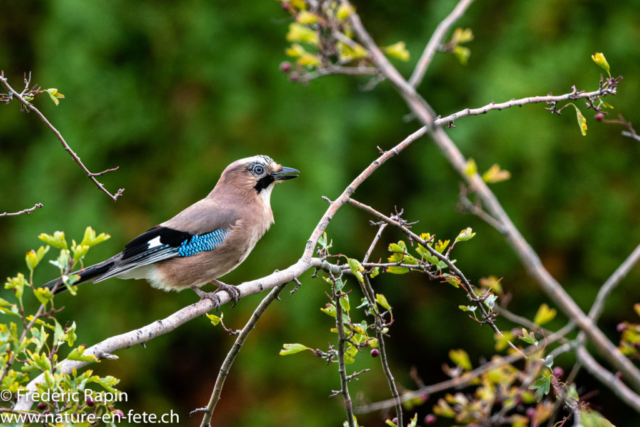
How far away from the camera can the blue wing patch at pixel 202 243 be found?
3427 mm

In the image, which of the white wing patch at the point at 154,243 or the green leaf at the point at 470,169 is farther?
the white wing patch at the point at 154,243

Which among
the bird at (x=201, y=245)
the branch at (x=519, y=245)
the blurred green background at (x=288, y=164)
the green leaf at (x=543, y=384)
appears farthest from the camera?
the blurred green background at (x=288, y=164)

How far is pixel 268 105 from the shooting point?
5172 millimetres

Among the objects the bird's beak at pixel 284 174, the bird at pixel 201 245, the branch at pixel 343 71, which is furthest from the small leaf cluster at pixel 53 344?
the bird's beak at pixel 284 174

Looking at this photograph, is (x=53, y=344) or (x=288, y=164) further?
(x=288, y=164)

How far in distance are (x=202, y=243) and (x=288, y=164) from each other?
5.24 feet

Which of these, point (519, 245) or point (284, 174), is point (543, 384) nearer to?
point (519, 245)

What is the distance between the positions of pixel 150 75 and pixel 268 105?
0.92m

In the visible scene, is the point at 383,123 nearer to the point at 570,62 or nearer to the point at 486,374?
the point at 570,62

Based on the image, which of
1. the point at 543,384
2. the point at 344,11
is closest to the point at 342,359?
the point at 543,384

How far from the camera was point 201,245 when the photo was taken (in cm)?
346

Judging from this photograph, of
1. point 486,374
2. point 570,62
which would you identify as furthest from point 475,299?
point 570,62

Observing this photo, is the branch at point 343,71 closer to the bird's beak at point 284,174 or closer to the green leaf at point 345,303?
the green leaf at point 345,303

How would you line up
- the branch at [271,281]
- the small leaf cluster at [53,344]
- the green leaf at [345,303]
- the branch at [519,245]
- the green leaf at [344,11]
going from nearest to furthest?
1. the branch at [519,245]
2. the green leaf at [344,11]
3. the small leaf cluster at [53,344]
4. the branch at [271,281]
5. the green leaf at [345,303]
